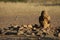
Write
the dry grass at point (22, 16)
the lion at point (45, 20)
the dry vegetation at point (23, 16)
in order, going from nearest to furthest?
the lion at point (45, 20)
the dry vegetation at point (23, 16)
the dry grass at point (22, 16)

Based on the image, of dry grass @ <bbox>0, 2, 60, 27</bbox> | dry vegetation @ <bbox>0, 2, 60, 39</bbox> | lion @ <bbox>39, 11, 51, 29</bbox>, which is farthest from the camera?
dry grass @ <bbox>0, 2, 60, 27</bbox>

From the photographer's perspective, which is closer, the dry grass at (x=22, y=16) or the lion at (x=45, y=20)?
the lion at (x=45, y=20)

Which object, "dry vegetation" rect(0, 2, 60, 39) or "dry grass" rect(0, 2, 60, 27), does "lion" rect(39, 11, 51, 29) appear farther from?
"dry grass" rect(0, 2, 60, 27)

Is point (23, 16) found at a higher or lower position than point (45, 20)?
lower

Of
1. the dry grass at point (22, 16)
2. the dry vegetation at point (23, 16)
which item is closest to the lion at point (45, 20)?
the dry vegetation at point (23, 16)

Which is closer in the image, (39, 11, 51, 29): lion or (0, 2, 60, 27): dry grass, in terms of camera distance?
(39, 11, 51, 29): lion

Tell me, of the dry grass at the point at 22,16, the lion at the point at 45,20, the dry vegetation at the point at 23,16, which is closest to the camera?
the lion at the point at 45,20

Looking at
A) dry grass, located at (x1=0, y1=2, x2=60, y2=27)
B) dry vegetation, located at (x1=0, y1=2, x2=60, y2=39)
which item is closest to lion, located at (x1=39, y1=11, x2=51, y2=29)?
dry vegetation, located at (x1=0, y1=2, x2=60, y2=39)

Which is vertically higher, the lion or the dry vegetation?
the lion

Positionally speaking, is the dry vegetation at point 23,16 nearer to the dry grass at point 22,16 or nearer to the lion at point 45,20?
the dry grass at point 22,16

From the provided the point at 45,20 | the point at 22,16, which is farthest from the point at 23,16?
the point at 45,20

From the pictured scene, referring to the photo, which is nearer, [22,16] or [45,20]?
[45,20]

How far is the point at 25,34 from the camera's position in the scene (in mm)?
15664

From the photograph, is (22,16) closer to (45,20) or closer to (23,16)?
(23,16)
